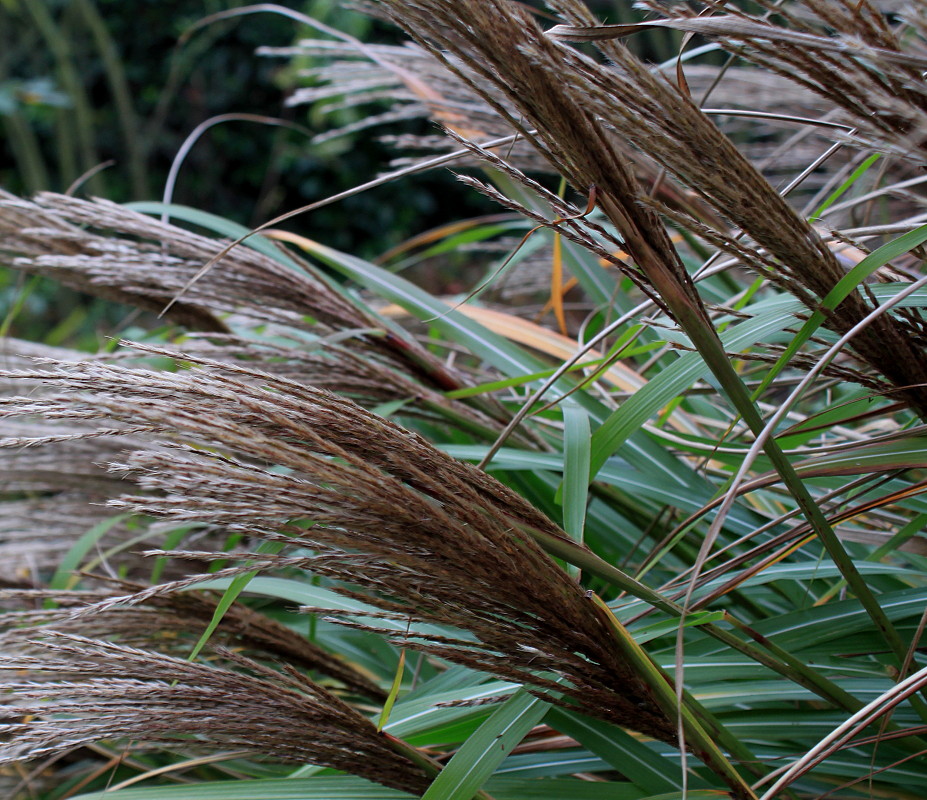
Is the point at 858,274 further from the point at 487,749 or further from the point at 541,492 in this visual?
the point at 541,492

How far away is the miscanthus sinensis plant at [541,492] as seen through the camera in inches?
18.3

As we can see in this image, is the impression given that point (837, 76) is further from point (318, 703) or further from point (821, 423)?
point (318, 703)

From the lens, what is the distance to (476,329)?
1.12 m

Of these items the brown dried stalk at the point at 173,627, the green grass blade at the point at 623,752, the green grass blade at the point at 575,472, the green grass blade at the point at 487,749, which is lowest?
the brown dried stalk at the point at 173,627

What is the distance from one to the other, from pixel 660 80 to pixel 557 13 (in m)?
0.08

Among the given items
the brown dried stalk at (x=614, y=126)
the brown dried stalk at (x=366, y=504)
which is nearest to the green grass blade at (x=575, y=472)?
the brown dried stalk at (x=366, y=504)

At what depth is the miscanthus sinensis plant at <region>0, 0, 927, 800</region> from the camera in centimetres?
47

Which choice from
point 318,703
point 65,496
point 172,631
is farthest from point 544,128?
point 65,496

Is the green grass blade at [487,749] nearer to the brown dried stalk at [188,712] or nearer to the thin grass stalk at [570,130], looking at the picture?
the brown dried stalk at [188,712]

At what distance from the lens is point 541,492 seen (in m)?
1.07

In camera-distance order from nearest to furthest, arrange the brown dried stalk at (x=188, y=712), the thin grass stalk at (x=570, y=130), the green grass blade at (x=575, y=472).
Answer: the thin grass stalk at (x=570, y=130) < the brown dried stalk at (x=188, y=712) < the green grass blade at (x=575, y=472)

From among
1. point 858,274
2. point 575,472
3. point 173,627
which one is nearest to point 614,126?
point 858,274

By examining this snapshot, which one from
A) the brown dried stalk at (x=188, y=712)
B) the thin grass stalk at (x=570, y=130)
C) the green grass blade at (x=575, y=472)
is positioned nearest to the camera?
the thin grass stalk at (x=570, y=130)

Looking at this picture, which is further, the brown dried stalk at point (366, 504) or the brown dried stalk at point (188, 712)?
the brown dried stalk at point (188, 712)
